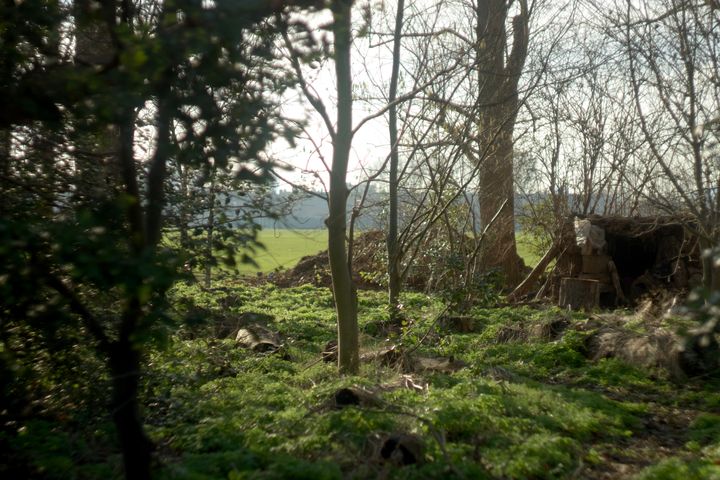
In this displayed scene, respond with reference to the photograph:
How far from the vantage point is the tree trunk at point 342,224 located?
8.06 metres

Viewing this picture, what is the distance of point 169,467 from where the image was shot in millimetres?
4766

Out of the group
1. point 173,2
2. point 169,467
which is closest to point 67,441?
point 169,467

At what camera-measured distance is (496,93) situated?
1131 centimetres

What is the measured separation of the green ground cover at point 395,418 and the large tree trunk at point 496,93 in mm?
3448

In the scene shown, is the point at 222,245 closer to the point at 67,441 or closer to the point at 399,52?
the point at 67,441

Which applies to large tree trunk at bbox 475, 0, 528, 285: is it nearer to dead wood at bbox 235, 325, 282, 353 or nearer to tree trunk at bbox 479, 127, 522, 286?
tree trunk at bbox 479, 127, 522, 286

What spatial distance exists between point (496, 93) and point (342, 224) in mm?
4352

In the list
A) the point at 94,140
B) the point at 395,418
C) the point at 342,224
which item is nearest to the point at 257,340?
the point at 342,224

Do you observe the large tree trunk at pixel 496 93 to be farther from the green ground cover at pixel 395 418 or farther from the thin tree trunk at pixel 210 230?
the thin tree trunk at pixel 210 230

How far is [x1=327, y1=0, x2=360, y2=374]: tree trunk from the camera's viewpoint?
8.06 metres

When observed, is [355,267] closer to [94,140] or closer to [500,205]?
[500,205]

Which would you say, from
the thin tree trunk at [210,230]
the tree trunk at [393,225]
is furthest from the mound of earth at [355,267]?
the thin tree trunk at [210,230]

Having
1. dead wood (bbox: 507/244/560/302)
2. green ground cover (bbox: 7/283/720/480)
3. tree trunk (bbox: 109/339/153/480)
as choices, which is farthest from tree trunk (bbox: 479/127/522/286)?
tree trunk (bbox: 109/339/153/480)

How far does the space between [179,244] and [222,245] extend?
539mm
